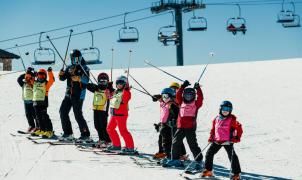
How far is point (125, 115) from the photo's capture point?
977 centimetres

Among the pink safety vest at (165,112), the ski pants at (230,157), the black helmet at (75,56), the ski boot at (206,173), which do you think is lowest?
the ski boot at (206,173)

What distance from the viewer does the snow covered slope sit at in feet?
26.8

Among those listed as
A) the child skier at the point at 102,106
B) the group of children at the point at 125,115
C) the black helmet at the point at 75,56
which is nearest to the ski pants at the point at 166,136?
the group of children at the point at 125,115

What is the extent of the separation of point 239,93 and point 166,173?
12501 mm

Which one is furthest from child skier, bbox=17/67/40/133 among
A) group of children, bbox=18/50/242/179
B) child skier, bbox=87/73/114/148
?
child skier, bbox=87/73/114/148

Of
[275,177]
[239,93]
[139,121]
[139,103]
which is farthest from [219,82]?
[275,177]

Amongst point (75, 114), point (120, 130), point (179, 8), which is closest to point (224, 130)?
point (120, 130)

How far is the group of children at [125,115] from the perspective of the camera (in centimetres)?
757

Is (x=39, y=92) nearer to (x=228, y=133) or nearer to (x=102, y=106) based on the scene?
(x=102, y=106)

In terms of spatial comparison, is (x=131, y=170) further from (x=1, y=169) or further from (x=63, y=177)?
(x=1, y=169)

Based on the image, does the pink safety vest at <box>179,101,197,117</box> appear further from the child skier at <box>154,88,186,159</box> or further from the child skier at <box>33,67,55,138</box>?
the child skier at <box>33,67,55,138</box>

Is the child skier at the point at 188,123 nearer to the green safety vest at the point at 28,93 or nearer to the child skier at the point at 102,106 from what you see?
the child skier at the point at 102,106

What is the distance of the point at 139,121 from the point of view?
608 inches

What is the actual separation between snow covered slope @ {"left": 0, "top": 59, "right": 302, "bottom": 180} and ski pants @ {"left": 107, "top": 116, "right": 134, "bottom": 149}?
42 cm
